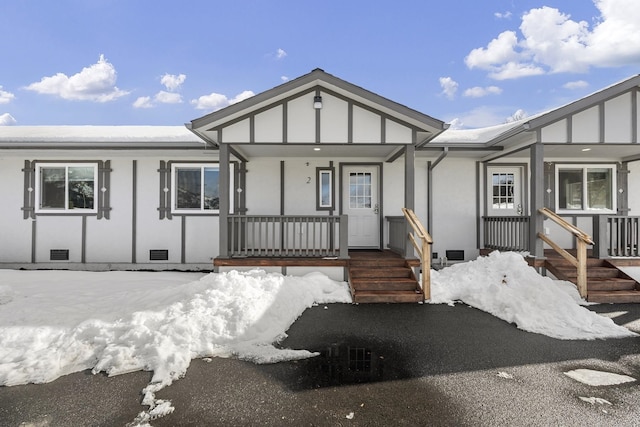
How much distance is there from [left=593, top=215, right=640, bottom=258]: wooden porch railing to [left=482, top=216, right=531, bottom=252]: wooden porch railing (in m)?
1.18

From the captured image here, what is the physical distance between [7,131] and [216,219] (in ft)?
20.0

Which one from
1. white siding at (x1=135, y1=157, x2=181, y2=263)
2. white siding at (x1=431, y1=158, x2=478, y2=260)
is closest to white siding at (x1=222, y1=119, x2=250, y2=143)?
white siding at (x1=135, y1=157, x2=181, y2=263)

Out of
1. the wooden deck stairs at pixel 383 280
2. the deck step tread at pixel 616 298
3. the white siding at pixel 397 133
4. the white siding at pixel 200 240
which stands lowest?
the deck step tread at pixel 616 298

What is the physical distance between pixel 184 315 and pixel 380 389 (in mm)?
2381

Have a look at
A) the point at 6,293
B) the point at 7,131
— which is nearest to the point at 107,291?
the point at 6,293

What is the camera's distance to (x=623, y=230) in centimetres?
669

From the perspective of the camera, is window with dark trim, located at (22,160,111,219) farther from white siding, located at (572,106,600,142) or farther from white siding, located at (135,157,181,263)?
white siding, located at (572,106,600,142)

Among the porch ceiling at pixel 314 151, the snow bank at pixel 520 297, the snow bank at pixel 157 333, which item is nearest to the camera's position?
the snow bank at pixel 157 333

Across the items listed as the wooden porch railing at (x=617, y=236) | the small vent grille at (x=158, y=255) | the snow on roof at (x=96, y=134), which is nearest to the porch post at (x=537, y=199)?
the wooden porch railing at (x=617, y=236)

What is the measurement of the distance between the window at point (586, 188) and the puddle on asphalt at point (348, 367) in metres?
7.45

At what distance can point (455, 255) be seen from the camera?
798 cm

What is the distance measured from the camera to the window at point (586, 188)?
27.0 feet

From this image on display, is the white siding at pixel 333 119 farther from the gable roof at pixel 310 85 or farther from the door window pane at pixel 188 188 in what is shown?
the door window pane at pixel 188 188

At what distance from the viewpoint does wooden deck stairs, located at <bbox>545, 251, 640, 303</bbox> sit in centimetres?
532
